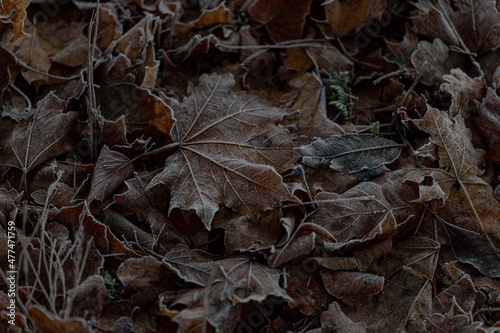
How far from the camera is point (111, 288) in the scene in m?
1.78

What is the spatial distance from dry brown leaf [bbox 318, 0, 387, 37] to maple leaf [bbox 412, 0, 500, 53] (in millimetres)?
249

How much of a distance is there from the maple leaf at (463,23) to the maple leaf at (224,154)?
3.72 ft

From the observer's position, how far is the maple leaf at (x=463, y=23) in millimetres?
2506

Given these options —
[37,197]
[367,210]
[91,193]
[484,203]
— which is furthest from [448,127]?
[37,197]

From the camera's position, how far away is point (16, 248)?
186 cm

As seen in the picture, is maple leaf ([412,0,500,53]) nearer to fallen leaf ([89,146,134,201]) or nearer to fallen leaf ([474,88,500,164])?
fallen leaf ([474,88,500,164])

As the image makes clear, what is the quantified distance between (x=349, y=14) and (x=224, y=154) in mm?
1293

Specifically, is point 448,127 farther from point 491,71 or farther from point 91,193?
point 91,193

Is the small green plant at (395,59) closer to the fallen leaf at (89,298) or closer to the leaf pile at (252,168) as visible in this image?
the leaf pile at (252,168)

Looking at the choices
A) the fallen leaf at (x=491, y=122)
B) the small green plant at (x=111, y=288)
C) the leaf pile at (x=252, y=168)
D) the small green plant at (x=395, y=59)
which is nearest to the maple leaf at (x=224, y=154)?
the leaf pile at (x=252, y=168)

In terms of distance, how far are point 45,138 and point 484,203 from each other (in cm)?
219

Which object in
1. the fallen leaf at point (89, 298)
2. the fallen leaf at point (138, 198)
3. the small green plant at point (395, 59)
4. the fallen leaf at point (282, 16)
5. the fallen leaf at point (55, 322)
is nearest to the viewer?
the fallen leaf at point (55, 322)

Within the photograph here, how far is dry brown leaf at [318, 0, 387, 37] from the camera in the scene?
2629mm

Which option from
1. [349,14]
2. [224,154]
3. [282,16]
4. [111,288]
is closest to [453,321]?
[224,154]
